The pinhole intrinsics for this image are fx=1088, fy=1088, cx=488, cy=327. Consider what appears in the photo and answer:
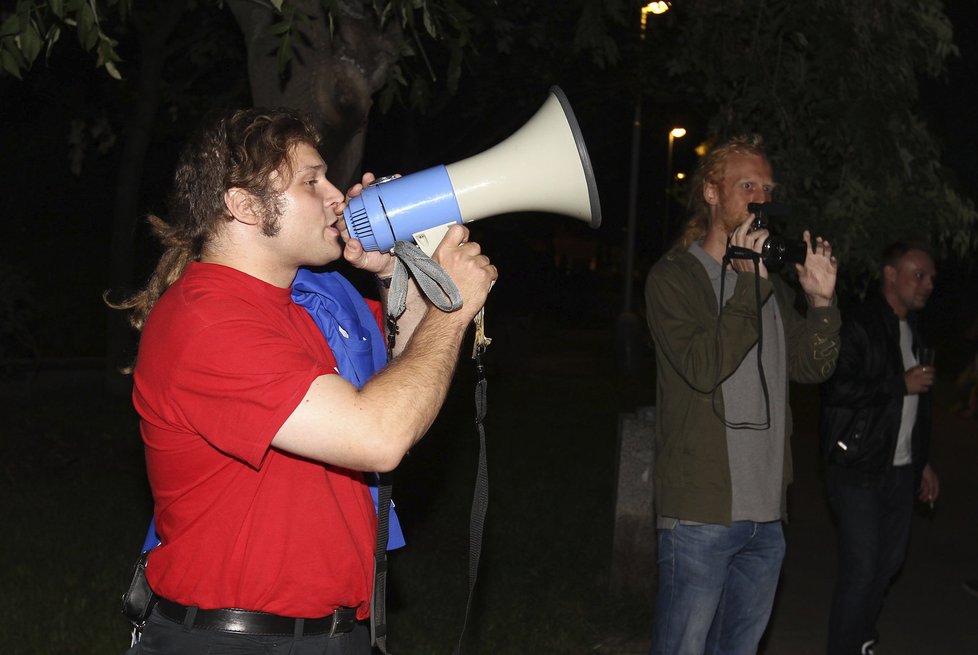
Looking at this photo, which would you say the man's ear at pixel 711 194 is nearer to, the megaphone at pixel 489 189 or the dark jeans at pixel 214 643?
the megaphone at pixel 489 189

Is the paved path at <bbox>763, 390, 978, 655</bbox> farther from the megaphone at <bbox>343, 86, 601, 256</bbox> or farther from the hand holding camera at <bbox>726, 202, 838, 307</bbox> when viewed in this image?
the megaphone at <bbox>343, 86, 601, 256</bbox>

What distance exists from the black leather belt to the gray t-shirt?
1624mm

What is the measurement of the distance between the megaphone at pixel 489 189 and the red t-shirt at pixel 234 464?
1.06 feet

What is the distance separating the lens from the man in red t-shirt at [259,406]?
2041 millimetres

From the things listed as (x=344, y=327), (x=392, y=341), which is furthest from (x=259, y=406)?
(x=392, y=341)

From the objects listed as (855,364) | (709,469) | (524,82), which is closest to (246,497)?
(709,469)

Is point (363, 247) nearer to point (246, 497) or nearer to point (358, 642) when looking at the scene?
point (246, 497)

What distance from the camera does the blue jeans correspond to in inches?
134

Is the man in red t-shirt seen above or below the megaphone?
below

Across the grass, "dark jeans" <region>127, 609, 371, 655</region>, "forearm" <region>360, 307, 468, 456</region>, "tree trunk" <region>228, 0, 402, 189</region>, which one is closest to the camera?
"forearm" <region>360, 307, 468, 456</region>

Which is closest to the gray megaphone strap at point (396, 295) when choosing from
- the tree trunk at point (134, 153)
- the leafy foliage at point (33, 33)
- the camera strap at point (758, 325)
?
the camera strap at point (758, 325)

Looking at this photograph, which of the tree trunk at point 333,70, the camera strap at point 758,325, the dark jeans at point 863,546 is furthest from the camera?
the tree trunk at point 333,70

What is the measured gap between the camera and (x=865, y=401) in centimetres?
455

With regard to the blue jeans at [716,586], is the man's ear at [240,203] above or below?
above
